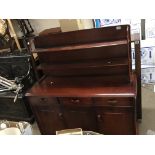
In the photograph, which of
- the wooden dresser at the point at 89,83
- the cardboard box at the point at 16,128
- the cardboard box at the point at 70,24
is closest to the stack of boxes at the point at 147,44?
the cardboard box at the point at 70,24

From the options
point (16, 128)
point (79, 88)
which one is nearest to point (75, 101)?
point (79, 88)

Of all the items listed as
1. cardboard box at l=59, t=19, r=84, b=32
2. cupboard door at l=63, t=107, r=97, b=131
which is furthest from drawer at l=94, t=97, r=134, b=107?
cardboard box at l=59, t=19, r=84, b=32

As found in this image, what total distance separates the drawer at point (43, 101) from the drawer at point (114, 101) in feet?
A: 1.35

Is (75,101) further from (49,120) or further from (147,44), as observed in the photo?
(147,44)

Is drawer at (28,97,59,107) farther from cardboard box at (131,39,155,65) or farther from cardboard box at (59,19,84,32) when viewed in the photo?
cardboard box at (131,39,155,65)

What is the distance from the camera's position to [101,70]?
185 centimetres

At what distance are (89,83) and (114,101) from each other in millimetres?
316

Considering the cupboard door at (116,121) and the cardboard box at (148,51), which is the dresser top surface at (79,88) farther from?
the cardboard box at (148,51)

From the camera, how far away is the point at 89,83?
1.89 metres

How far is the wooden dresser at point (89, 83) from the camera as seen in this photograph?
170cm

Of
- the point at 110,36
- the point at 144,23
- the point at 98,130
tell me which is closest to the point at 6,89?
the point at 98,130

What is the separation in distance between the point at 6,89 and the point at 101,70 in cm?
123

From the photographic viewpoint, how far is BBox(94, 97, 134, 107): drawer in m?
1.65
